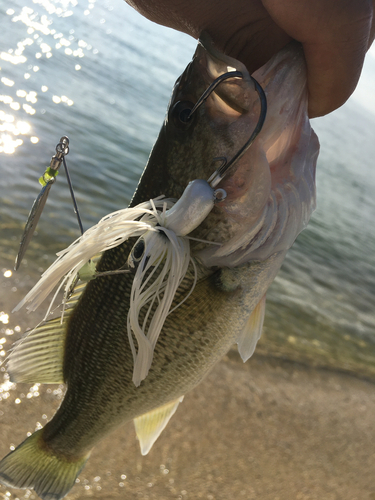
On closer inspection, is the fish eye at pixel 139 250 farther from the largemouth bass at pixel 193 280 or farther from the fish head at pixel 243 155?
the fish head at pixel 243 155

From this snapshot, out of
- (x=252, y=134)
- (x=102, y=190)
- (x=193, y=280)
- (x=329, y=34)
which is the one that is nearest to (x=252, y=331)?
(x=193, y=280)

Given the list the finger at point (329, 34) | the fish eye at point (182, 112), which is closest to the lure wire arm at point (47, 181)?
the fish eye at point (182, 112)


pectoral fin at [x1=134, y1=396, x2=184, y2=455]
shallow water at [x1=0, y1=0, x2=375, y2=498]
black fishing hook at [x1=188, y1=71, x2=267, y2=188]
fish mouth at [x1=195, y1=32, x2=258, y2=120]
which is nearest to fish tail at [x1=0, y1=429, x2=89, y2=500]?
pectoral fin at [x1=134, y1=396, x2=184, y2=455]

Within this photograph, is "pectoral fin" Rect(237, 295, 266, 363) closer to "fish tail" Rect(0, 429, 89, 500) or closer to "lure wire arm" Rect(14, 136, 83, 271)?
"lure wire arm" Rect(14, 136, 83, 271)

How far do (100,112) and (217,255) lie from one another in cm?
1142

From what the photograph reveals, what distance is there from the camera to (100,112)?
12.2 metres

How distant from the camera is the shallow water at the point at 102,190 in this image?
5346 millimetres

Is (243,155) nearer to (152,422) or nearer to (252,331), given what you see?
(252,331)

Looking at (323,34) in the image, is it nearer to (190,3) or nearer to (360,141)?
(190,3)

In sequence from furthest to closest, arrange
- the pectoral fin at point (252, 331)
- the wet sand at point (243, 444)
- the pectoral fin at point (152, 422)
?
the wet sand at point (243, 444) < the pectoral fin at point (152, 422) < the pectoral fin at point (252, 331)

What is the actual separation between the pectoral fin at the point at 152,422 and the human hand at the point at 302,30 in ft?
5.20

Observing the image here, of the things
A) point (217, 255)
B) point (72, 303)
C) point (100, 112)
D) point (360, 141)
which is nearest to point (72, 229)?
point (72, 303)

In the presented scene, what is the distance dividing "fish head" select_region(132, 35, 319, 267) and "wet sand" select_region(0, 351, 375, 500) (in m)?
2.13

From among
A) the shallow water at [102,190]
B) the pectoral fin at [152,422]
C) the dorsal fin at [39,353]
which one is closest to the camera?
the dorsal fin at [39,353]
